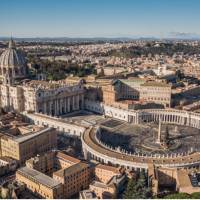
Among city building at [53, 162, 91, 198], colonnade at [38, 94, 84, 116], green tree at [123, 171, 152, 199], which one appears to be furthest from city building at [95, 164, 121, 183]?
colonnade at [38, 94, 84, 116]

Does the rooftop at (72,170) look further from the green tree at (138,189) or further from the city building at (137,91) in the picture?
the city building at (137,91)

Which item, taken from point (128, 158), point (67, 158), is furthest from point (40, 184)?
point (128, 158)

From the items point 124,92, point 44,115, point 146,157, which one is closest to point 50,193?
point 146,157

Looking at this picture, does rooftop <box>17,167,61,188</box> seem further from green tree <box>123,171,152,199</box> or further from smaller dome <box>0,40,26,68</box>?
smaller dome <box>0,40,26,68</box>

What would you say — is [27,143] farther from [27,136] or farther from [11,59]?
[11,59]

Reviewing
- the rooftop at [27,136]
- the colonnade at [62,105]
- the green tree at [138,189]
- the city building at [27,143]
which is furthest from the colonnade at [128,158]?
the colonnade at [62,105]

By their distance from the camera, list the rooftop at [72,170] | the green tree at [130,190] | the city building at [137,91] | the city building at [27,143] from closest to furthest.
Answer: the green tree at [130,190] < the rooftop at [72,170] < the city building at [27,143] < the city building at [137,91]

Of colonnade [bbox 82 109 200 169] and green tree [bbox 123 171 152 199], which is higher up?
colonnade [bbox 82 109 200 169]
